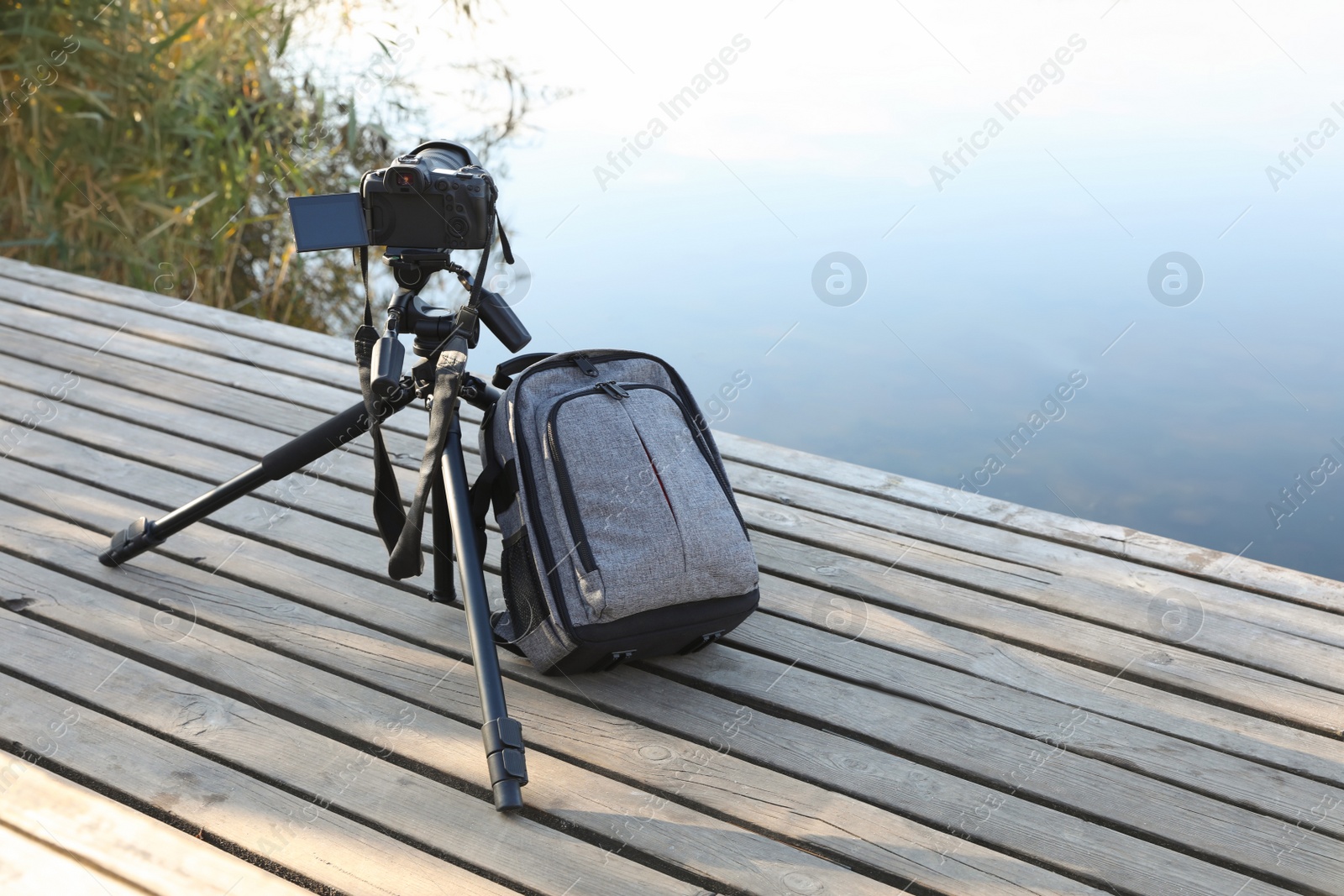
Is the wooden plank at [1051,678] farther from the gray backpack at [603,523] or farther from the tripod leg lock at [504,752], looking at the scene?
the tripod leg lock at [504,752]

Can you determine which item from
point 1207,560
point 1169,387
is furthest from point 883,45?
point 1207,560

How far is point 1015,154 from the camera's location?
245 inches

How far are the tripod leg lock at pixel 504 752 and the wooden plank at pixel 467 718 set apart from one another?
0.06 meters

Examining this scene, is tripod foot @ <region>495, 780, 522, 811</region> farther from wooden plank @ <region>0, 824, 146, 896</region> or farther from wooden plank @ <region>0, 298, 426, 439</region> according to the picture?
wooden plank @ <region>0, 298, 426, 439</region>

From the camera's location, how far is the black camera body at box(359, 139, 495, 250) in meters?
1.27

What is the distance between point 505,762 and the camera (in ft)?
4.14

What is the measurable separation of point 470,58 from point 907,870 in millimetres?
4806

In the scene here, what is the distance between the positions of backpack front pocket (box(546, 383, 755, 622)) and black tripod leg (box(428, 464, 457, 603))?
0.18 metres

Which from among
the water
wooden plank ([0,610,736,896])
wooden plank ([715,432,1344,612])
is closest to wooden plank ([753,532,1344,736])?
wooden plank ([715,432,1344,612])

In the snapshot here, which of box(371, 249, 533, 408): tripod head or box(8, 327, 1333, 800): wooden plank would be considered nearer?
box(371, 249, 533, 408): tripod head

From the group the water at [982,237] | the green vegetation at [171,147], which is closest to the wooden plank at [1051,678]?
the water at [982,237]

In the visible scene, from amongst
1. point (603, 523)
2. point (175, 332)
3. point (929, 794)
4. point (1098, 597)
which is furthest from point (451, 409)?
point (175, 332)

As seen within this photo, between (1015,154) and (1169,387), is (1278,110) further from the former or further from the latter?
(1169,387)

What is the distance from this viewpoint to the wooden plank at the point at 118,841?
46.0 inches
